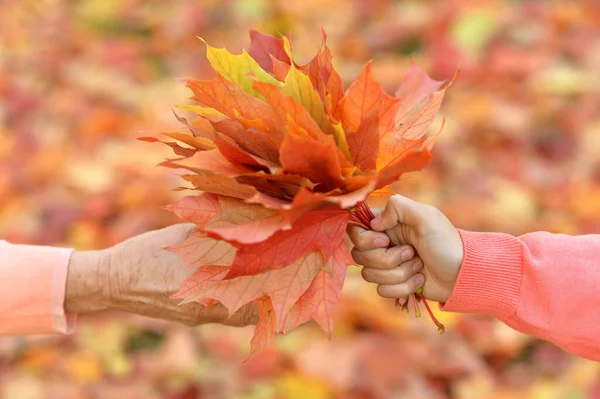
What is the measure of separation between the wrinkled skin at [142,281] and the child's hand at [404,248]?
204 millimetres

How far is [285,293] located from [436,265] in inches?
10.2

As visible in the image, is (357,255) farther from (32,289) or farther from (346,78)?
(346,78)

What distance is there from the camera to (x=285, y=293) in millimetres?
835

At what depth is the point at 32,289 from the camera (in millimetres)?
1117

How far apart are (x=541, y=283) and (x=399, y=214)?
0.21 m

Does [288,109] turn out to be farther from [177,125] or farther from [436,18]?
[436,18]

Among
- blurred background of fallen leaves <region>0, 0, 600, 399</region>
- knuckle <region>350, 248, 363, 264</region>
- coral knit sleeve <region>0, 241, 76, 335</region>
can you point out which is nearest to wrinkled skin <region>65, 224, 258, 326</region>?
coral knit sleeve <region>0, 241, 76, 335</region>

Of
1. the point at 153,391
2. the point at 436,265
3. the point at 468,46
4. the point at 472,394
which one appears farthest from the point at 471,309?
the point at 468,46

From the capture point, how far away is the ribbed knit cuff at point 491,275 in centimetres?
98

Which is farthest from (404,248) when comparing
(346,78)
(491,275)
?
(346,78)

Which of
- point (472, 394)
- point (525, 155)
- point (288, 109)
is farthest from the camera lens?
point (525, 155)

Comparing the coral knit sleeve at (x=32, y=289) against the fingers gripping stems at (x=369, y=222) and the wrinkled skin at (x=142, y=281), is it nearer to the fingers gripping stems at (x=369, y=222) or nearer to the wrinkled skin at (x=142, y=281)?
the wrinkled skin at (x=142, y=281)

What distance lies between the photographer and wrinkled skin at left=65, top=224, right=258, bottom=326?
3.58 ft

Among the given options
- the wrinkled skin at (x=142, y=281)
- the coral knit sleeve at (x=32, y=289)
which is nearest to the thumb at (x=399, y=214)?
the wrinkled skin at (x=142, y=281)
